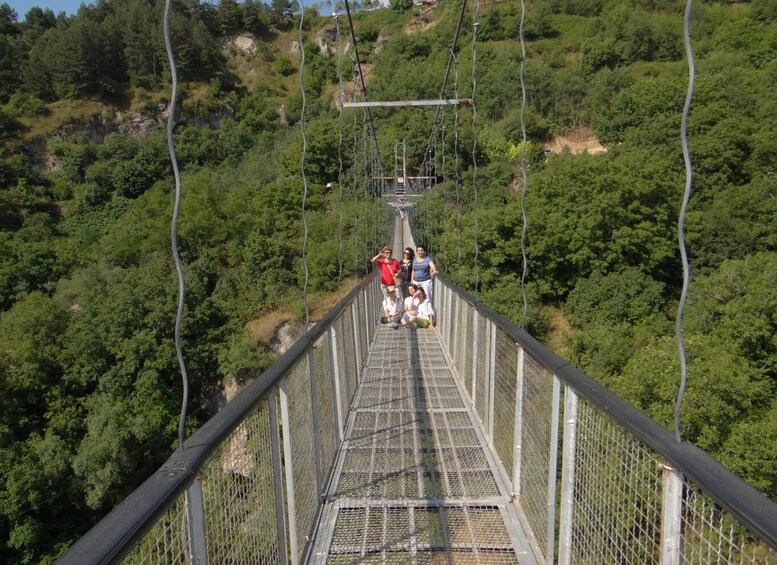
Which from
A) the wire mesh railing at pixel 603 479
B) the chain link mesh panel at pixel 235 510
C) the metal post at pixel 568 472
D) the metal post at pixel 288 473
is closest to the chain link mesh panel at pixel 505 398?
the wire mesh railing at pixel 603 479

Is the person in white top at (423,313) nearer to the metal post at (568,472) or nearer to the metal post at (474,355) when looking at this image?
the metal post at (474,355)

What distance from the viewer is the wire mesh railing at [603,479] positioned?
93cm

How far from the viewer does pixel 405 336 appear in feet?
24.1

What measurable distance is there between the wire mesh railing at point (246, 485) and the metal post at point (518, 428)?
0.97 meters

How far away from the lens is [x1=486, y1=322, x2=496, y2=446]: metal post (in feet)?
10.1

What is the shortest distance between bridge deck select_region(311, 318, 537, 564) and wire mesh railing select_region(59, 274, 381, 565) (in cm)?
16

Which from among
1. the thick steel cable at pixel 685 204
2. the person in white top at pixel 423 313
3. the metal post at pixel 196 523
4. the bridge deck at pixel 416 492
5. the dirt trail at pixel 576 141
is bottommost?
the bridge deck at pixel 416 492

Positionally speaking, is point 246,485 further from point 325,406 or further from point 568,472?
point 325,406

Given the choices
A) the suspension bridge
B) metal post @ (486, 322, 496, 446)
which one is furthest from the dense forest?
the suspension bridge

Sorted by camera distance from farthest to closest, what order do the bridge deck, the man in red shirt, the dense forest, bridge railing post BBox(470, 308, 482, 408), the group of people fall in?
the dense forest
the man in red shirt
the group of people
bridge railing post BBox(470, 308, 482, 408)
the bridge deck

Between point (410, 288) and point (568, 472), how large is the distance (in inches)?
174

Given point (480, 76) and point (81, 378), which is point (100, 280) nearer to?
point (81, 378)

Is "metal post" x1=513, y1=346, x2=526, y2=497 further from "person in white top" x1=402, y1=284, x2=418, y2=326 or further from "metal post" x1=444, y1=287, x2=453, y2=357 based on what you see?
"person in white top" x1=402, y1=284, x2=418, y2=326

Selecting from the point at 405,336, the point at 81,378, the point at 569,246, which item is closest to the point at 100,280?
the point at 81,378
